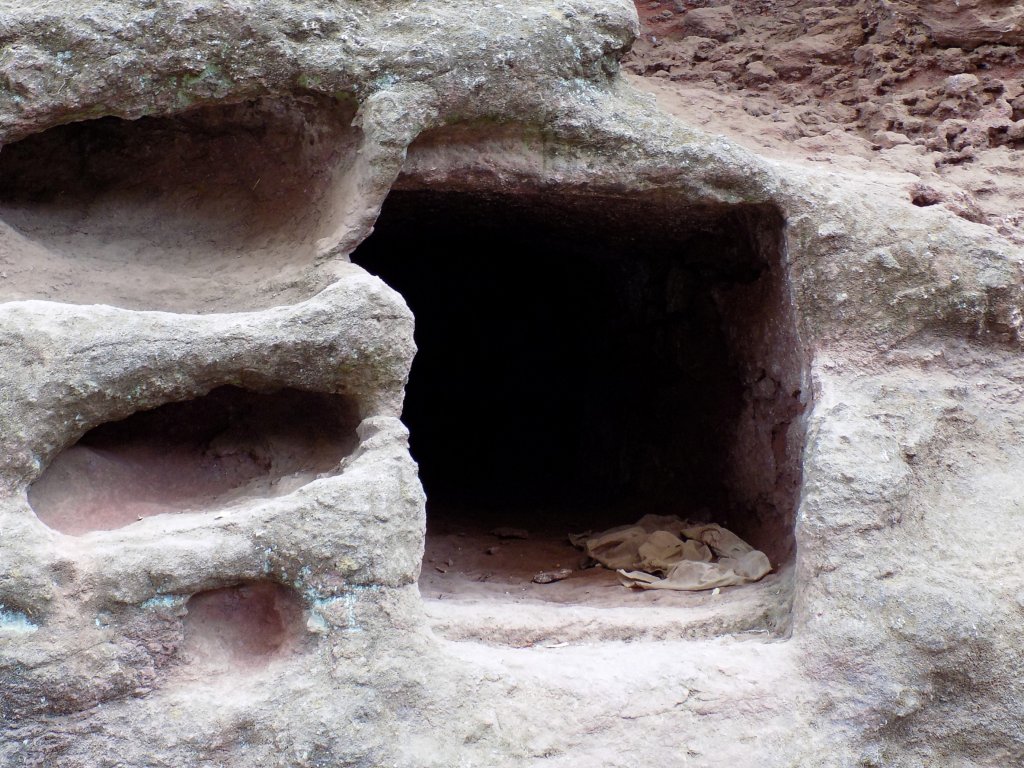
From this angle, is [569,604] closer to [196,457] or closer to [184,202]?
[196,457]

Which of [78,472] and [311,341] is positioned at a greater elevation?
[311,341]

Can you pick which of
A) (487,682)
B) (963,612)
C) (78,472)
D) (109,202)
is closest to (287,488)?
(78,472)

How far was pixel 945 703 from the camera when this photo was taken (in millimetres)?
2348

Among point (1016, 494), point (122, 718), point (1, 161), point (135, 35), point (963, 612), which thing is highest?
point (135, 35)

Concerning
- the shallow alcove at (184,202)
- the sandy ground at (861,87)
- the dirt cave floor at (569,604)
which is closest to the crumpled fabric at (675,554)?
the dirt cave floor at (569,604)

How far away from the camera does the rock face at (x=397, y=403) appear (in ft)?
6.77

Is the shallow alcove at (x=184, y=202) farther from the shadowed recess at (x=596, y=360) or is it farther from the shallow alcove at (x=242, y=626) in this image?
the shallow alcove at (x=242, y=626)

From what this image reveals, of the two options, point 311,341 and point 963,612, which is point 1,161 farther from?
point 963,612

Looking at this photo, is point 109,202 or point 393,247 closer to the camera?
point 109,202

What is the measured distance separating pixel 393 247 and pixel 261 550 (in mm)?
2159

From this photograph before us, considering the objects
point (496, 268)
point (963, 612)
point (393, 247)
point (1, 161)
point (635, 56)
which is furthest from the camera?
point (496, 268)

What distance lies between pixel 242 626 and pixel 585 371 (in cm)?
235

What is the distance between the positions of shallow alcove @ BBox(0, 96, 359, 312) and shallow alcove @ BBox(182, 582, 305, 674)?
2.18 ft

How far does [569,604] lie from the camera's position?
8.79ft
